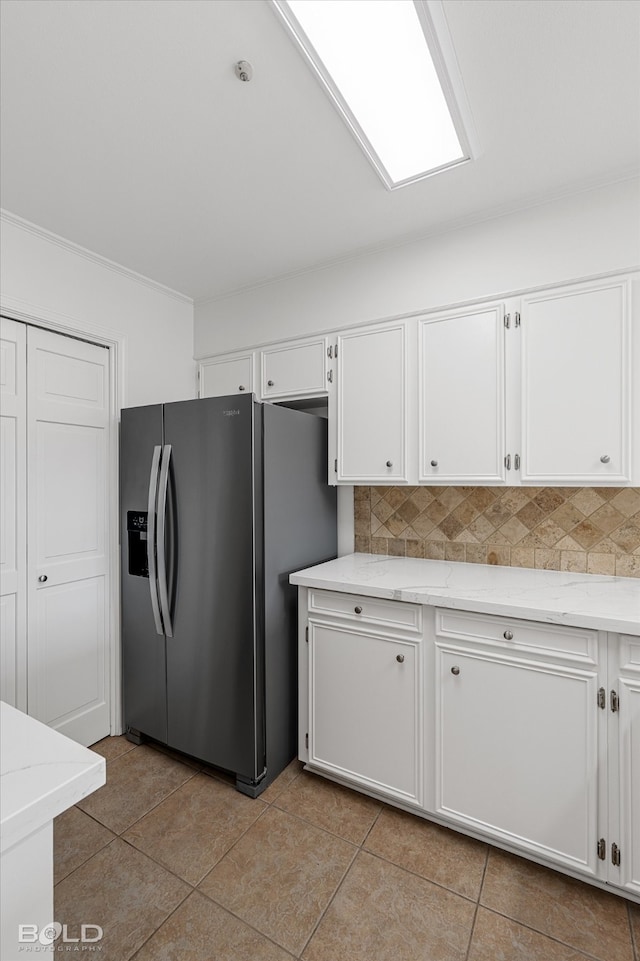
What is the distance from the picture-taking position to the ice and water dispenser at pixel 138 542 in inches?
94.0

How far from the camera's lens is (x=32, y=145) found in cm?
165

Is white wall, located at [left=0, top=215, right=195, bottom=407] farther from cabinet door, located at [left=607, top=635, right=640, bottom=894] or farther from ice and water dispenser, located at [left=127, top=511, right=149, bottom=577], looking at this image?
cabinet door, located at [left=607, top=635, right=640, bottom=894]

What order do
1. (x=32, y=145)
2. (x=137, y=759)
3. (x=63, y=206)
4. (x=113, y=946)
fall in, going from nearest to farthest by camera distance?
(x=113, y=946) < (x=32, y=145) < (x=63, y=206) < (x=137, y=759)

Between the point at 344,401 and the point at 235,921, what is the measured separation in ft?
6.92

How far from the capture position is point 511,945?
1402mm

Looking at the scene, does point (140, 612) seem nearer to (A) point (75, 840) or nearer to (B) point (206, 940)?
(A) point (75, 840)

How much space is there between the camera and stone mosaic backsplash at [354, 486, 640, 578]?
205cm

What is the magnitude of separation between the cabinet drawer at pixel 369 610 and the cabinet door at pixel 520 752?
16 cm

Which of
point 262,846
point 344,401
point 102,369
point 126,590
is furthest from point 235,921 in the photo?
point 102,369

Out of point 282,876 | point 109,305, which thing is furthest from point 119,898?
point 109,305

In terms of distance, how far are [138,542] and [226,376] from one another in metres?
1.15

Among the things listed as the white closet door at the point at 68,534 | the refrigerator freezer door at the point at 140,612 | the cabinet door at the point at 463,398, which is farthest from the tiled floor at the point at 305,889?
the cabinet door at the point at 463,398

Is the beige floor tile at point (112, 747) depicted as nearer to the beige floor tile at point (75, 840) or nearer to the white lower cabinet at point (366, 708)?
the beige floor tile at point (75, 840)

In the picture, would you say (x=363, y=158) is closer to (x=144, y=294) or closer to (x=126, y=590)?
(x=144, y=294)
